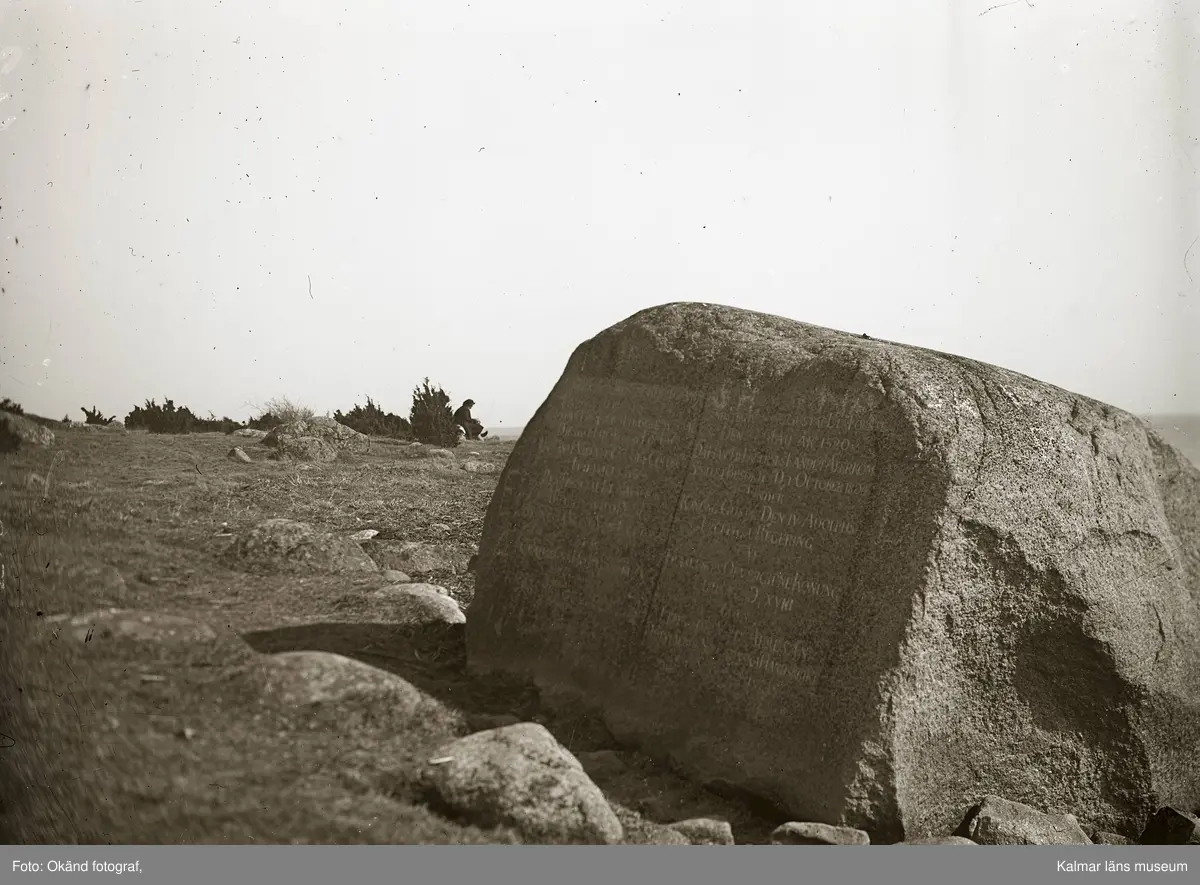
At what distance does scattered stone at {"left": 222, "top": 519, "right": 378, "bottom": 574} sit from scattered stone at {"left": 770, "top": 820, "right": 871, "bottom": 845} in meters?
2.65

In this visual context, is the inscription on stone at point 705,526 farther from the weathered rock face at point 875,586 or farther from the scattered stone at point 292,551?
the scattered stone at point 292,551

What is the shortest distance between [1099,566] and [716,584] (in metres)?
1.77

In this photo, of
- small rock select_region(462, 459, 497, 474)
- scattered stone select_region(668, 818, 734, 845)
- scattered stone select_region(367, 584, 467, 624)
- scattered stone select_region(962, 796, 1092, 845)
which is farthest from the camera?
small rock select_region(462, 459, 497, 474)

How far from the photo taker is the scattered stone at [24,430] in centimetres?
414

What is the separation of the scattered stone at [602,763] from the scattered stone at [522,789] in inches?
32.3

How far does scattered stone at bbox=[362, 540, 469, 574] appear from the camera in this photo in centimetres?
711

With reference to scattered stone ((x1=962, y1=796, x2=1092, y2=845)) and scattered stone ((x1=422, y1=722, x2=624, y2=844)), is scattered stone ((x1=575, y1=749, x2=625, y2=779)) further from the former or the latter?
scattered stone ((x1=962, y1=796, x2=1092, y2=845))

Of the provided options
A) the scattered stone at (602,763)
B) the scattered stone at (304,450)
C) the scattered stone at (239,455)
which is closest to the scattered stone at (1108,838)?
the scattered stone at (602,763)

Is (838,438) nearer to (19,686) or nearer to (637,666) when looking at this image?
(637,666)

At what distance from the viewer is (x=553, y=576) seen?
18.7 ft

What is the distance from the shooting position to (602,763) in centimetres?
484

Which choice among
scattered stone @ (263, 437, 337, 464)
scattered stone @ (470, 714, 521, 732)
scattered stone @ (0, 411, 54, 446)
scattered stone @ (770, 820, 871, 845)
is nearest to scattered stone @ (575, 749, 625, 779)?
scattered stone @ (470, 714, 521, 732)

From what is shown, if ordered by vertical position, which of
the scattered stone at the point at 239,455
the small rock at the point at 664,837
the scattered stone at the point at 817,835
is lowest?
the small rock at the point at 664,837

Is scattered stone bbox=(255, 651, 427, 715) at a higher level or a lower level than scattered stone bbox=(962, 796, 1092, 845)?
higher
